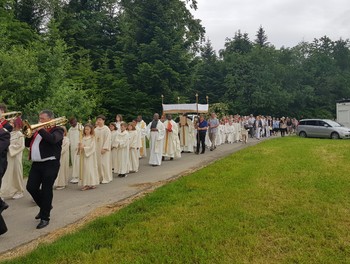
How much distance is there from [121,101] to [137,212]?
24.5 metres

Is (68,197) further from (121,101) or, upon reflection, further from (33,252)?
(121,101)

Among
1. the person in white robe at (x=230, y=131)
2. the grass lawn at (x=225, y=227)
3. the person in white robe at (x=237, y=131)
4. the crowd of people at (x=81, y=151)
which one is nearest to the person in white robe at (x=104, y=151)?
the crowd of people at (x=81, y=151)

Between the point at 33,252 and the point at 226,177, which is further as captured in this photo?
the point at 226,177

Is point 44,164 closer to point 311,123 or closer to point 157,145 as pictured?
point 157,145

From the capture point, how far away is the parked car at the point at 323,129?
2731cm

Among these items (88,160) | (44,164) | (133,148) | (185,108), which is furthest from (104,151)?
(185,108)

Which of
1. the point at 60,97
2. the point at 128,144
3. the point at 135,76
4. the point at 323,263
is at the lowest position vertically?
the point at 323,263

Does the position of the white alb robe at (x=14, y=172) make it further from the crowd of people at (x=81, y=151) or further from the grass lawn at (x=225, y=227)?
the grass lawn at (x=225, y=227)

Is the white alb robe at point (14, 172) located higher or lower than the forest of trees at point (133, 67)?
lower

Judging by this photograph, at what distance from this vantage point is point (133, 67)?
32.8 meters

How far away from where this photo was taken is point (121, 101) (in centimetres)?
3123

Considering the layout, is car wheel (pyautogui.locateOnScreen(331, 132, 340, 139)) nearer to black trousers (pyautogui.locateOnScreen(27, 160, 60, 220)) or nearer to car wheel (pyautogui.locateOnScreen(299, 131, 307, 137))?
car wheel (pyautogui.locateOnScreen(299, 131, 307, 137))

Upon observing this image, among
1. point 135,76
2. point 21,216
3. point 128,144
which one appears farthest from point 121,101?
point 21,216

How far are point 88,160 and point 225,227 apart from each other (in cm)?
497
